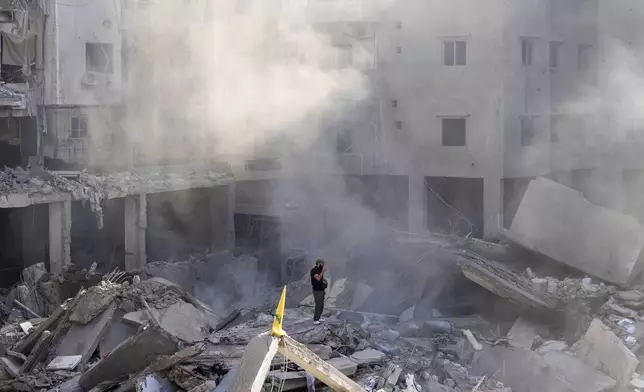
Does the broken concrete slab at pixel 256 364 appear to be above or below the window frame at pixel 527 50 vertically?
below

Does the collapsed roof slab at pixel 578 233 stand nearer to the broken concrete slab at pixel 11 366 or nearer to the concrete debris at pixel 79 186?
the broken concrete slab at pixel 11 366

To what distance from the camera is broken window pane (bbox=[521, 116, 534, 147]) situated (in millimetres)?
22484

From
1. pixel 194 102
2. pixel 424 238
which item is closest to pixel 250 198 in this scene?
pixel 194 102

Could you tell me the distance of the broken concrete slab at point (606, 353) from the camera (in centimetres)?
1095

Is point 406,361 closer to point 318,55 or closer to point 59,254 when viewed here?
point 59,254

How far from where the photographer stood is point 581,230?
14.9 metres

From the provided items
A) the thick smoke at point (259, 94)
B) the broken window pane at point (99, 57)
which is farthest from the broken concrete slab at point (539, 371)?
the broken window pane at point (99, 57)

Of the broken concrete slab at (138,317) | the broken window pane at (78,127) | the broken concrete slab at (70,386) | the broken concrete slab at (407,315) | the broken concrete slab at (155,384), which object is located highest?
the broken window pane at (78,127)

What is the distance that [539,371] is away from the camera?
11102 millimetres

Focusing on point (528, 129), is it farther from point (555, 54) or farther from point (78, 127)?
point (78, 127)

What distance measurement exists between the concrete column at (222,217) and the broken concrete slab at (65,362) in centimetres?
1235

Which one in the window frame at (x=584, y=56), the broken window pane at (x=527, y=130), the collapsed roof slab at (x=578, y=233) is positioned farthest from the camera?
the window frame at (x=584, y=56)

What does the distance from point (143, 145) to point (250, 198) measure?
3.64 meters

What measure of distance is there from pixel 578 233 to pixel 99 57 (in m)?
14.3
